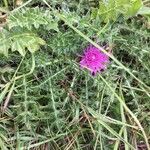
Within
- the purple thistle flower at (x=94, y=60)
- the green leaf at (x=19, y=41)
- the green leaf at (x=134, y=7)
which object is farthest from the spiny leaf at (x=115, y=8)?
the green leaf at (x=19, y=41)

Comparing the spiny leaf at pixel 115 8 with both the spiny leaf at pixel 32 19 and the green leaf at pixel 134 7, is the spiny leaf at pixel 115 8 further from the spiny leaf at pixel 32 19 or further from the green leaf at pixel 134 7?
the spiny leaf at pixel 32 19

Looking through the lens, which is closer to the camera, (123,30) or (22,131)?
(22,131)

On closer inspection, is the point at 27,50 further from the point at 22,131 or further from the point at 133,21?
the point at 133,21

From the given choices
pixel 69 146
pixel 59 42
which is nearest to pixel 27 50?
pixel 59 42

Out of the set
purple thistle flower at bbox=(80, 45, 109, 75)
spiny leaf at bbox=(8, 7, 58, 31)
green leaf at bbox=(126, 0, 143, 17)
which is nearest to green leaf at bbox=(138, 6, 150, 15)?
green leaf at bbox=(126, 0, 143, 17)

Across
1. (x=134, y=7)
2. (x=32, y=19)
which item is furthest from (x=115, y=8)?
(x=32, y=19)

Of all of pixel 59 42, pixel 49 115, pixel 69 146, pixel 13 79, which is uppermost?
pixel 59 42
